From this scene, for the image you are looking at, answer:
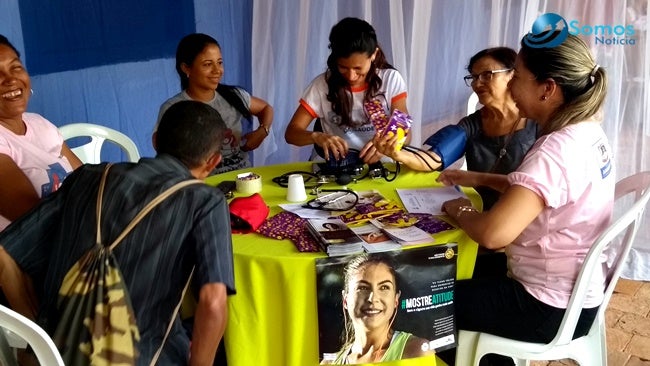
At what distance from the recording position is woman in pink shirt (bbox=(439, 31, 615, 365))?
1.47 meters

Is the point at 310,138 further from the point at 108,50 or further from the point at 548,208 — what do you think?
the point at 108,50

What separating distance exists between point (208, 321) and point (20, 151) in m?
1.01

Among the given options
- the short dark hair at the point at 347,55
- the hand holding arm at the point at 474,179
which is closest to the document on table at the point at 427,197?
the hand holding arm at the point at 474,179

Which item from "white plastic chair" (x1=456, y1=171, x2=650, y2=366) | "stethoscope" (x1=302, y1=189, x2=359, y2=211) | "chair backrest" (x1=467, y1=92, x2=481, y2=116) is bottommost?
"white plastic chair" (x1=456, y1=171, x2=650, y2=366)

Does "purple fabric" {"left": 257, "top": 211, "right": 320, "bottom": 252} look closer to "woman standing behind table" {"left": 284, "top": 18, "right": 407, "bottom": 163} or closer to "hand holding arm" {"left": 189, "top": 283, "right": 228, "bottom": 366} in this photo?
"hand holding arm" {"left": 189, "top": 283, "right": 228, "bottom": 366}

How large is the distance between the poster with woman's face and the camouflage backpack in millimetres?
458

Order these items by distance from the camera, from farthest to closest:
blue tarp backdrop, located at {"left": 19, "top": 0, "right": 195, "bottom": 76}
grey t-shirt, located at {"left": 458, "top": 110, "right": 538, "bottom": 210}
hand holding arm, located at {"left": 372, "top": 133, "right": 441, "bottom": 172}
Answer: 1. blue tarp backdrop, located at {"left": 19, "top": 0, "right": 195, "bottom": 76}
2. grey t-shirt, located at {"left": 458, "top": 110, "right": 538, "bottom": 210}
3. hand holding arm, located at {"left": 372, "top": 133, "right": 441, "bottom": 172}

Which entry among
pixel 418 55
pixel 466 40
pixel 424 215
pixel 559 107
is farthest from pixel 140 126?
pixel 559 107

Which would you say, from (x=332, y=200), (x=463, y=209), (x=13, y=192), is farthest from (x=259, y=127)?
(x=463, y=209)

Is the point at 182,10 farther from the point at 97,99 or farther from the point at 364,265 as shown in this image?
the point at 364,265

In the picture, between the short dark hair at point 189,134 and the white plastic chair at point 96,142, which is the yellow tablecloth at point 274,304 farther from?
the white plastic chair at point 96,142

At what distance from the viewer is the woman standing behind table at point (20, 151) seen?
1.75 meters

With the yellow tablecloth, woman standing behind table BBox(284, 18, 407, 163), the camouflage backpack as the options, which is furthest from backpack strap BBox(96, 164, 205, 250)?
woman standing behind table BBox(284, 18, 407, 163)

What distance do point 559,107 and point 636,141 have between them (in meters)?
1.57
